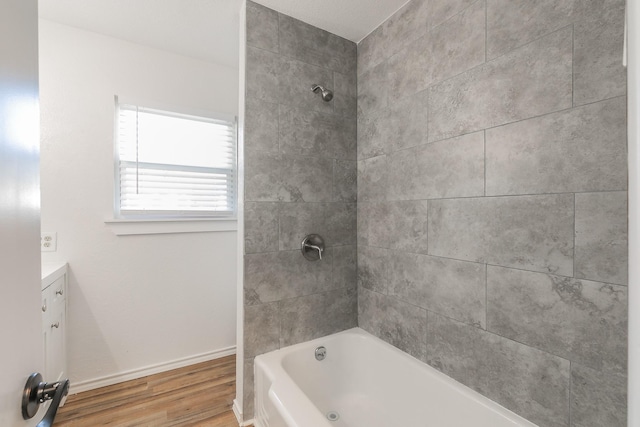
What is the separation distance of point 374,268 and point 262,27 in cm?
171

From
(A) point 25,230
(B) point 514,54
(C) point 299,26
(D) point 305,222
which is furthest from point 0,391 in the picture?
(C) point 299,26

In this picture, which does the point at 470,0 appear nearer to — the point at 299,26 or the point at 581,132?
the point at 581,132

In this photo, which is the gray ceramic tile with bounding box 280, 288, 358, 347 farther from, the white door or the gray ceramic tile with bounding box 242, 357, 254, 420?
the white door

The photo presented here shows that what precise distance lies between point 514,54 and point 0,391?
1.80 metres

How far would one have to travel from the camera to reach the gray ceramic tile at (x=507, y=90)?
1058mm

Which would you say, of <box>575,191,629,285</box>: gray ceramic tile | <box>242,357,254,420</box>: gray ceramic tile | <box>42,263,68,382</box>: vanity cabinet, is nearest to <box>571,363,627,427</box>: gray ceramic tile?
<box>575,191,629,285</box>: gray ceramic tile

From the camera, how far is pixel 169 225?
7.18 feet

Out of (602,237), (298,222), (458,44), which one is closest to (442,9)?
(458,44)

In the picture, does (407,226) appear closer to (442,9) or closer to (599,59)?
(599,59)

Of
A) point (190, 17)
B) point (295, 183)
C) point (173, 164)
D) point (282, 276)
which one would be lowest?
point (282, 276)

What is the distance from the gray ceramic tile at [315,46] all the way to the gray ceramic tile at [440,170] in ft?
2.68

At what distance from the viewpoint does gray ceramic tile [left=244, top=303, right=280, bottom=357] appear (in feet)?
5.48

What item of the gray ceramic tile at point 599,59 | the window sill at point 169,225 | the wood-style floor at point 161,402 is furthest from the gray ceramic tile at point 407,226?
the wood-style floor at point 161,402

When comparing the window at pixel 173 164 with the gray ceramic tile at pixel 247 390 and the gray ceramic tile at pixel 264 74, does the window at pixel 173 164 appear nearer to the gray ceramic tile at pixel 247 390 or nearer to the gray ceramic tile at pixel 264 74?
the gray ceramic tile at pixel 264 74
